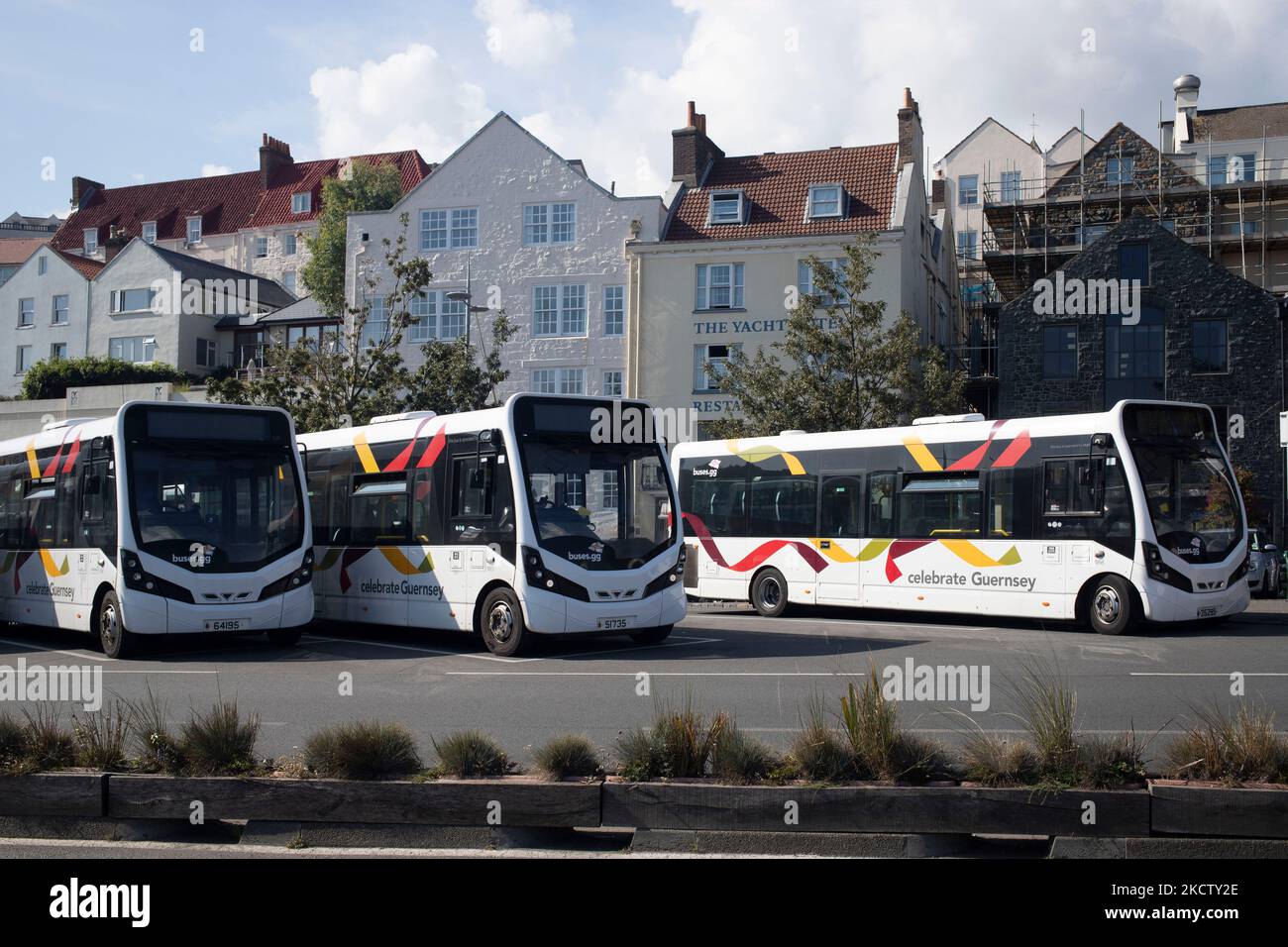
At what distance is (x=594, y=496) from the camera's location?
16.5 metres

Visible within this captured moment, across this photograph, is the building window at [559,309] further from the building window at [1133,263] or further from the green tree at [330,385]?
the building window at [1133,263]

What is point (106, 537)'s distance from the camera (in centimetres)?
1641

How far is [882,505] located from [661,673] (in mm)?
8476

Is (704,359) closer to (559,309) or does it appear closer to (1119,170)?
(559,309)

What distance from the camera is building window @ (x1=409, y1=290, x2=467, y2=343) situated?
46.8 m

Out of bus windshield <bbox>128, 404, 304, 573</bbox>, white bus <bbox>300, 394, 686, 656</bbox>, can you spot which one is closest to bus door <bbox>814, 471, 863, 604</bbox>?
white bus <bbox>300, 394, 686, 656</bbox>

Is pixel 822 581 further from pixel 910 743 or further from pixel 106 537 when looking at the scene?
pixel 910 743

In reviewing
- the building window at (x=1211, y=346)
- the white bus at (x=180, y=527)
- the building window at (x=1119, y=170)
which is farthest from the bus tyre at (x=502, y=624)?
the building window at (x=1119, y=170)

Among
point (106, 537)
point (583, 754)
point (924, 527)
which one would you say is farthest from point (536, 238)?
point (583, 754)

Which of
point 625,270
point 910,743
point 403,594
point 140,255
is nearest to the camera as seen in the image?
point 910,743

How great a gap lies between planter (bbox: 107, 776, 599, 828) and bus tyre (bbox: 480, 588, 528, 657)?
860cm

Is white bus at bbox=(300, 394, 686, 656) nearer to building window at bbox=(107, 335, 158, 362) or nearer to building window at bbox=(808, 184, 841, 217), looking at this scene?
building window at bbox=(808, 184, 841, 217)

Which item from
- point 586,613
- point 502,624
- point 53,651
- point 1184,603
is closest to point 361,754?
point 586,613
